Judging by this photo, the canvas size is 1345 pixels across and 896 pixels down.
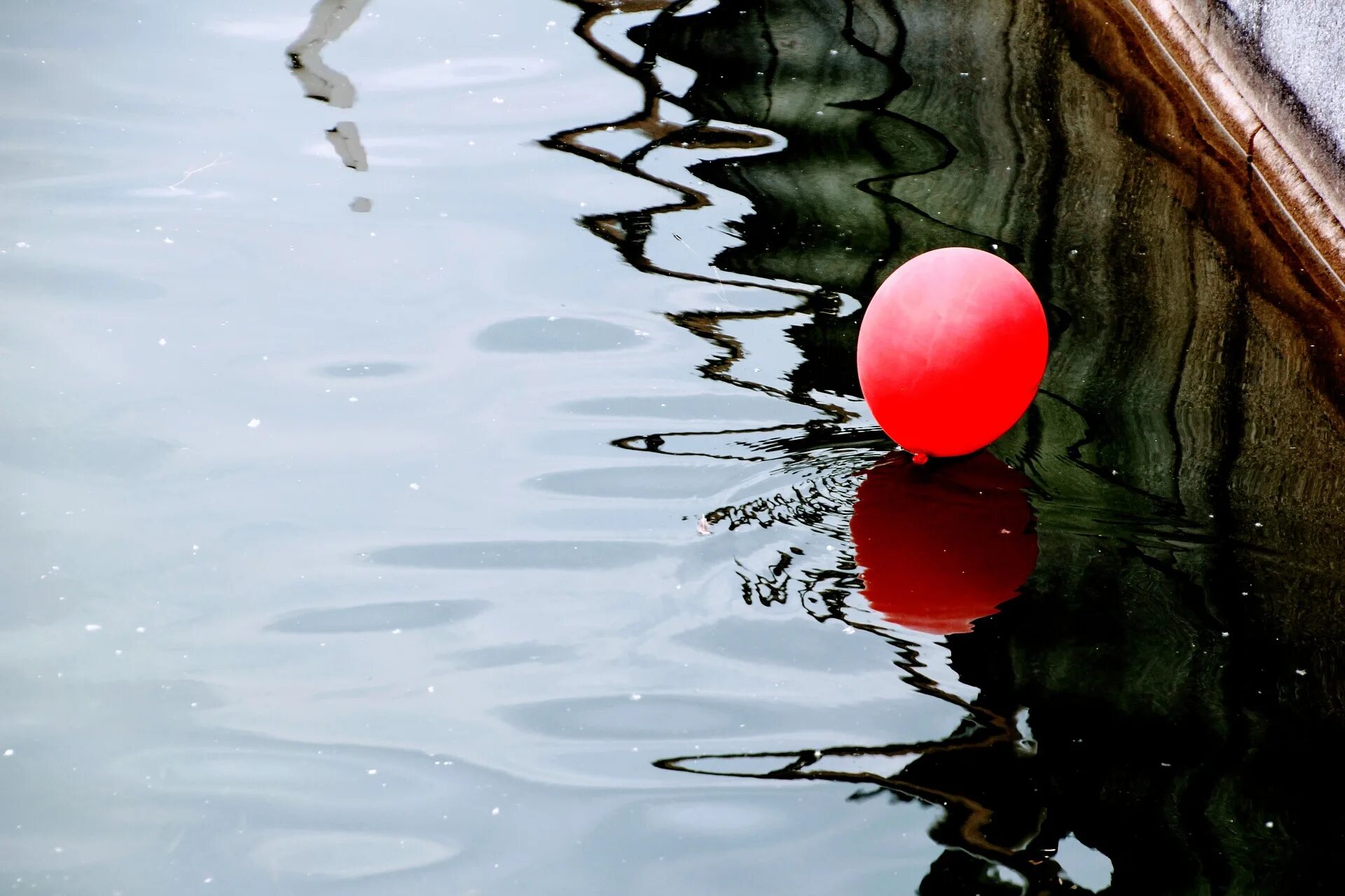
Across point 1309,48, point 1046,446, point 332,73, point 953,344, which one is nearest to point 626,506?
point 953,344

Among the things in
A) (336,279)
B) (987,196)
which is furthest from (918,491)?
(336,279)

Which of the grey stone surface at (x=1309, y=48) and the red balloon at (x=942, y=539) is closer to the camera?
the red balloon at (x=942, y=539)

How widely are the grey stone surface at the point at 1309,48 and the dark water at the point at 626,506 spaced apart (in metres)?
0.43

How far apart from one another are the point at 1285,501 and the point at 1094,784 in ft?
3.60

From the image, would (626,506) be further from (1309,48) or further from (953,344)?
(1309,48)

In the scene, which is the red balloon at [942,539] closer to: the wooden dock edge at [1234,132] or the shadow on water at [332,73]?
the wooden dock edge at [1234,132]

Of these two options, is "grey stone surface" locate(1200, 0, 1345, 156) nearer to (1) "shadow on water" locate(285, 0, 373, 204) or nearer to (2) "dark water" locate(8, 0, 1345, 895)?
(2) "dark water" locate(8, 0, 1345, 895)

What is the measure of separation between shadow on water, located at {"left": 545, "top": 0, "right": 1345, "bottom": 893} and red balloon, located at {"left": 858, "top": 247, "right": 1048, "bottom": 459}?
11.5 inches

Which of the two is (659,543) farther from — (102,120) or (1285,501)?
(102,120)

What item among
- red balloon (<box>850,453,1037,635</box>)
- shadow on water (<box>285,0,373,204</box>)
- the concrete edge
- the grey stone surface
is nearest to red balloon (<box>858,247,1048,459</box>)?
red balloon (<box>850,453,1037,635</box>)

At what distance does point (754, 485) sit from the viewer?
10.3 feet

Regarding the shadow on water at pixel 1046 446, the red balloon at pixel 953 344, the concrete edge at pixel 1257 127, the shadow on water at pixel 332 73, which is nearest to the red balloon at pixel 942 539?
the shadow on water at pixel 1046 446

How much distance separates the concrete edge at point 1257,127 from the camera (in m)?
4.00

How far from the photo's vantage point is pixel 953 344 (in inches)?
111
